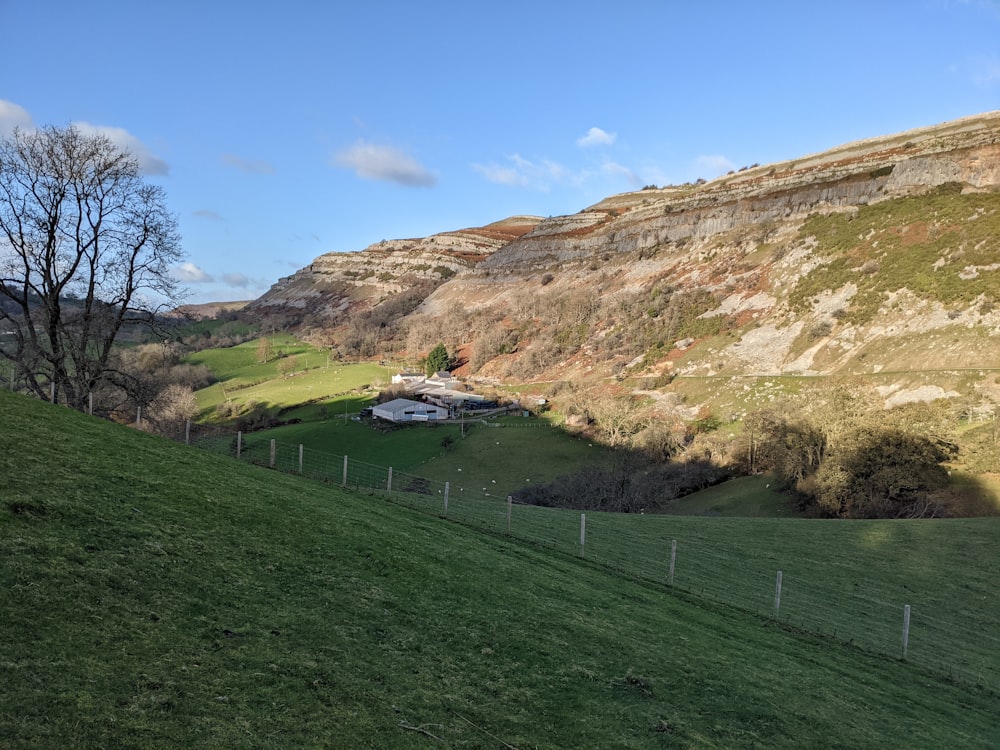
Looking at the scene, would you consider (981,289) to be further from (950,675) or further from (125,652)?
(125,652)

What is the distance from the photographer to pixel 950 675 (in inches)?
538

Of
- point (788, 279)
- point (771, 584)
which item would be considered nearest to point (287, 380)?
point (788, 279)

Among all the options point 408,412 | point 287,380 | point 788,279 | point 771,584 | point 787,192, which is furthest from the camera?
point 287,380

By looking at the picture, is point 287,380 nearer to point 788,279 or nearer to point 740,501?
point 788,279

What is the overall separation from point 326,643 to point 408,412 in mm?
75035

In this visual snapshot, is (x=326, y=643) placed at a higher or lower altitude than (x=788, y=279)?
lower

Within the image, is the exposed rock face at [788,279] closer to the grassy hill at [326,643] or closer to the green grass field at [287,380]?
the green grass field at [287,380]

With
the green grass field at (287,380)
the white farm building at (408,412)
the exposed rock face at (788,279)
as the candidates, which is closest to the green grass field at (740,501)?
the exposed rock face at (788,279)

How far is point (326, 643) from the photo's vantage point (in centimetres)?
699

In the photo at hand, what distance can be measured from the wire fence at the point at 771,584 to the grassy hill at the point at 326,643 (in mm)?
1942

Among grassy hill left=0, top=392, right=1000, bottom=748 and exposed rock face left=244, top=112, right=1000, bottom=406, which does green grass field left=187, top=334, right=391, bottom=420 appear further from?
grassy hill left=0, top=392, right=1000, bottom=748

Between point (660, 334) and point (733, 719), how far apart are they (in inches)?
3312

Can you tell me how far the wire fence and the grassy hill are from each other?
6.37 ft

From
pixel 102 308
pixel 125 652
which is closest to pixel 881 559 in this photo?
pixel 125 652
